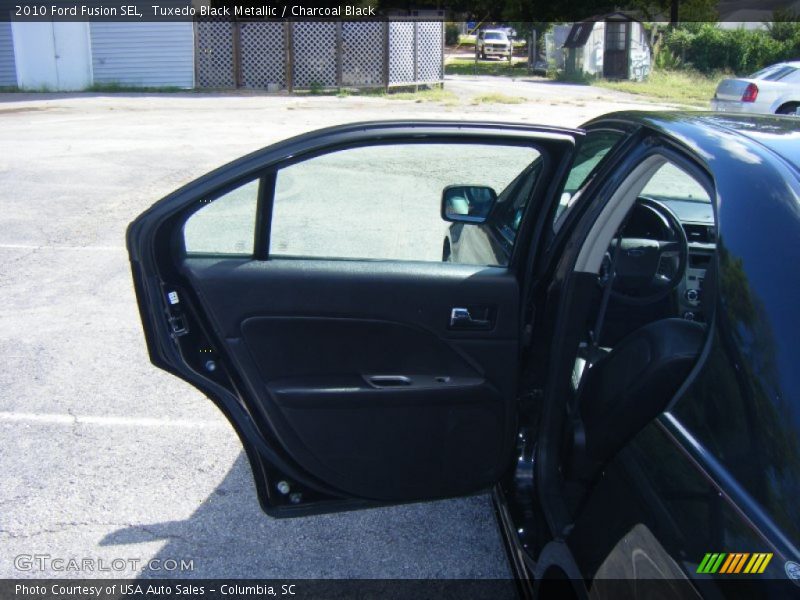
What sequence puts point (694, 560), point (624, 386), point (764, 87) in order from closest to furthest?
point (694, 560), point (624, 386), point (764, 87)

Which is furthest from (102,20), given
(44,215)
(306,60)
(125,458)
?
(125,458)

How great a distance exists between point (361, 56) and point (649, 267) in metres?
21.8

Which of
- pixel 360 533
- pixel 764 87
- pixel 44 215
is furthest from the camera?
pixel 764 87

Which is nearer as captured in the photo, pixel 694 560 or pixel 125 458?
pixel 694 560

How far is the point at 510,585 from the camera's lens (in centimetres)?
312

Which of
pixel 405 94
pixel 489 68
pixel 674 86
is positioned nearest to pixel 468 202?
pixel 405 94

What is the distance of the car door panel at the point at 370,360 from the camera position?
8.79 ft

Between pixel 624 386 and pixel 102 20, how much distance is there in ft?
78.0

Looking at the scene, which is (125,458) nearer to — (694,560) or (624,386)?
(624,386)

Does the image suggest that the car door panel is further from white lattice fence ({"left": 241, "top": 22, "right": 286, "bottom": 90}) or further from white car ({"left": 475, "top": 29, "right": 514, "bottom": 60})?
white car ({"left": 475, "top": 29, "right": 514, "bottom": 60})

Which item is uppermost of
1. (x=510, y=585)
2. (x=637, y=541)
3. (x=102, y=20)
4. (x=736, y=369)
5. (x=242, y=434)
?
(x=102, y=20)

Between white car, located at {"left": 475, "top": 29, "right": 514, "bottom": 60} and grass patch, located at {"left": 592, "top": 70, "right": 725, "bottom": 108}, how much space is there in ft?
33.9

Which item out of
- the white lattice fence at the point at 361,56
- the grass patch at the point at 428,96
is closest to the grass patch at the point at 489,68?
the white lattice fence at the point at 361,56

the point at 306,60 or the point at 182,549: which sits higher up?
the point at 306,60
